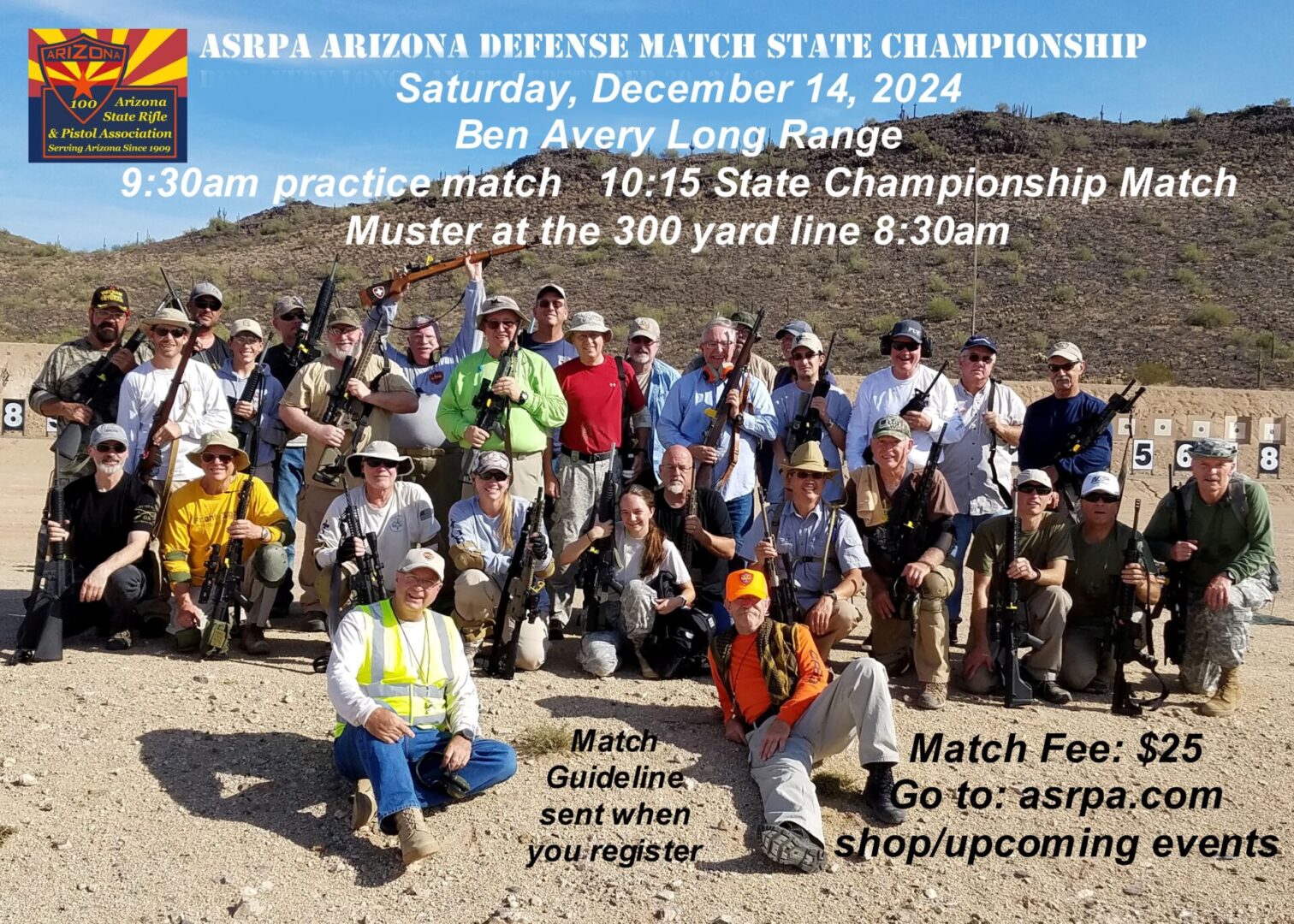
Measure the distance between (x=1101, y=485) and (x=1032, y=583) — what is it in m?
0.78

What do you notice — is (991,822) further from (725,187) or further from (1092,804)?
(725,187)

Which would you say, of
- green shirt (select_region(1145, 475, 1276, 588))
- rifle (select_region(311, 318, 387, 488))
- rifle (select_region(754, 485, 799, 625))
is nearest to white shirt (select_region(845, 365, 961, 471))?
rifle (select_region(754, 485, 799, 625))

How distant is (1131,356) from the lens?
2955cm

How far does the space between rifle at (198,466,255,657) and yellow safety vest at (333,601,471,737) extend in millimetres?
2353

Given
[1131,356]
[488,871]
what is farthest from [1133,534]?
[1131,356]

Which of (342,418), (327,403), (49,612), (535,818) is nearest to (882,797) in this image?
(535,818)

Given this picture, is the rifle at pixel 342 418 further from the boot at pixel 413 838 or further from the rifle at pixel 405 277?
the boot at pixel 413 838

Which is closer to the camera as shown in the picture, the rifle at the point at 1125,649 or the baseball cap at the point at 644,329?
the rifle at the point at 1125,649

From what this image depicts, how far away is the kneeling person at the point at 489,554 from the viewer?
316 inches

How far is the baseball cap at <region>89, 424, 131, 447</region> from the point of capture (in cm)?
830

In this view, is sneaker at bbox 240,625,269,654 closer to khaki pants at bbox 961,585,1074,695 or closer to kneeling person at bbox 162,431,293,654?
kneeling person at bbox 162,431,293,654

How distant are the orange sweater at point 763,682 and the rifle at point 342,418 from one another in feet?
11.8

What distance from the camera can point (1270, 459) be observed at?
69.4ft

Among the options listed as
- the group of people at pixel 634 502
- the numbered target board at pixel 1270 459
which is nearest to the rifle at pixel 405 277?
the group of people at pixel 634 502
